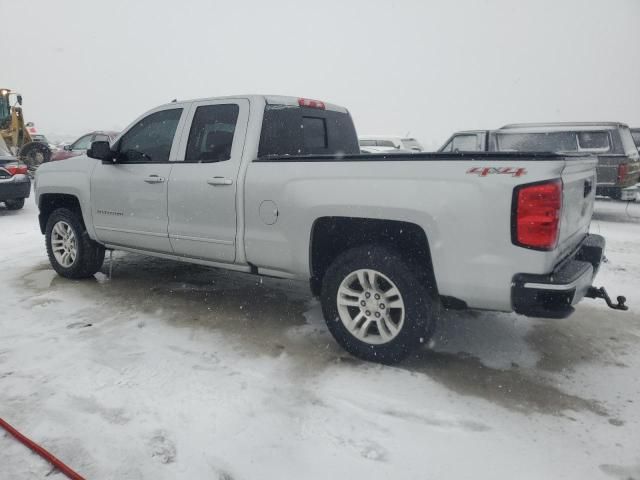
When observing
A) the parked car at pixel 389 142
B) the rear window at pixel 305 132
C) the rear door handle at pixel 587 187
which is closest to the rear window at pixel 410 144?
the parked car at pixel 389 142

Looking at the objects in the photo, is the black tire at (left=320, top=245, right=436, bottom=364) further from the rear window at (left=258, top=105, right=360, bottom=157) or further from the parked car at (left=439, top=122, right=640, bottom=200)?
the parked car at (left=439, top=122, right=640, bottom=200)

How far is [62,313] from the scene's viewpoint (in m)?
4.43

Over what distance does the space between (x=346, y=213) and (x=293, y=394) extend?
125cm

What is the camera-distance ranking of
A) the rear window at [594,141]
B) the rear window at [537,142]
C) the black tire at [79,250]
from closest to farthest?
the black tire at [79,250] → the rear window at [594,141] → the rear window at [537,142]

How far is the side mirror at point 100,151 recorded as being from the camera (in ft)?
15.2

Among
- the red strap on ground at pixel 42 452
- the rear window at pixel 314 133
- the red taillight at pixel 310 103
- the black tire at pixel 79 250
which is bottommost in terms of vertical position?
the red strap on ground at pixel 42 452

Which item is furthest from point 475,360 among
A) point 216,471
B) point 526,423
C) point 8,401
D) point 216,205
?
point 8,401

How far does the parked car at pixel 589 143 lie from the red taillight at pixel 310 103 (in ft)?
21.1

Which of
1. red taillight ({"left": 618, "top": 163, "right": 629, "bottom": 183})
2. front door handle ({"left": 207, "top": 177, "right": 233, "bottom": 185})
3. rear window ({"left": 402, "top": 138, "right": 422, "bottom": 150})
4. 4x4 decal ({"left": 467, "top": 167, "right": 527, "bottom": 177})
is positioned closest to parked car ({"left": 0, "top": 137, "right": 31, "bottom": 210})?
front door handle ({"left": 207, "top": 177, "right": 233, "bottom": 185})

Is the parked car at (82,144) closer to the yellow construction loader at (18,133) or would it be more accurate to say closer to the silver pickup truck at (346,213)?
the yellow construction loader at (18,133)

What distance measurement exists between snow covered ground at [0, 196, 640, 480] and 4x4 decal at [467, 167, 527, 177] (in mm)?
1397

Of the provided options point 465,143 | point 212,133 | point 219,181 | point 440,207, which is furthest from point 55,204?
point 465,143

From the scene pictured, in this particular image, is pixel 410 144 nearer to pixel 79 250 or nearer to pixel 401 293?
pixel 79 250

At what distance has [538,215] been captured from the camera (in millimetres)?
2783
